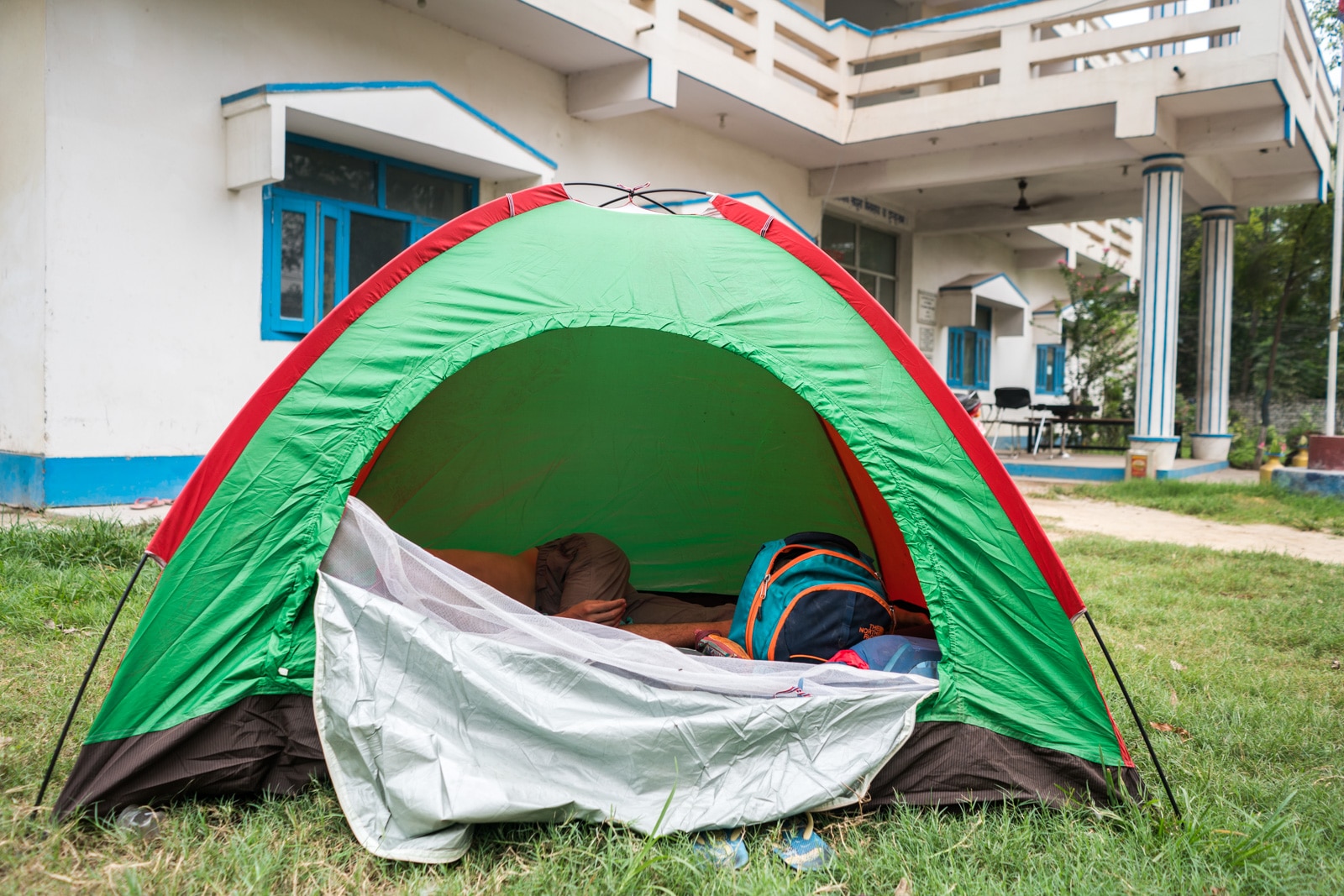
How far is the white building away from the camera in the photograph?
4.73 meters

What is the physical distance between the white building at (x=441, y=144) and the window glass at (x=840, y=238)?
0.15ft

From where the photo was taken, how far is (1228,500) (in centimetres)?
731

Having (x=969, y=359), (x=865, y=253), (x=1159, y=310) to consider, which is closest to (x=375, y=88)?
(x=1159, y=310)

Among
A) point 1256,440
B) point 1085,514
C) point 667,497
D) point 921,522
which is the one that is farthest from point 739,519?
point 1256,440

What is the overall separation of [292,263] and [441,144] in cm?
117

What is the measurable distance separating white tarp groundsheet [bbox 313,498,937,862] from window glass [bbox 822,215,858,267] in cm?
935

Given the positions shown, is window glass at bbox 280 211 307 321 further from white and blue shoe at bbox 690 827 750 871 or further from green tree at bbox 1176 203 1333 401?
green tree at bbox 1176 203 1333 401

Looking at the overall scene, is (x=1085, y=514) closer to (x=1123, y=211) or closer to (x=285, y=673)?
(x=1123, y=211)

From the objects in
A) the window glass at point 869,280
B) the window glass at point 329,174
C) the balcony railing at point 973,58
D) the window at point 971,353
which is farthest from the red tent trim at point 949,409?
the window at point 971,353

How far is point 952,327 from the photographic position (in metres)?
12.9

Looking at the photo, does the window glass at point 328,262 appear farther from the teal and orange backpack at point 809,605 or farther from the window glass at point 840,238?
the window glass at point 840,238

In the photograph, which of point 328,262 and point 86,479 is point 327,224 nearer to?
point 328,262

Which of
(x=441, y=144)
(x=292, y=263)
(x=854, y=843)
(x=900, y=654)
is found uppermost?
(x=441, y=144)

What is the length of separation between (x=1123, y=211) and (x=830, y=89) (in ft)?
14.7
